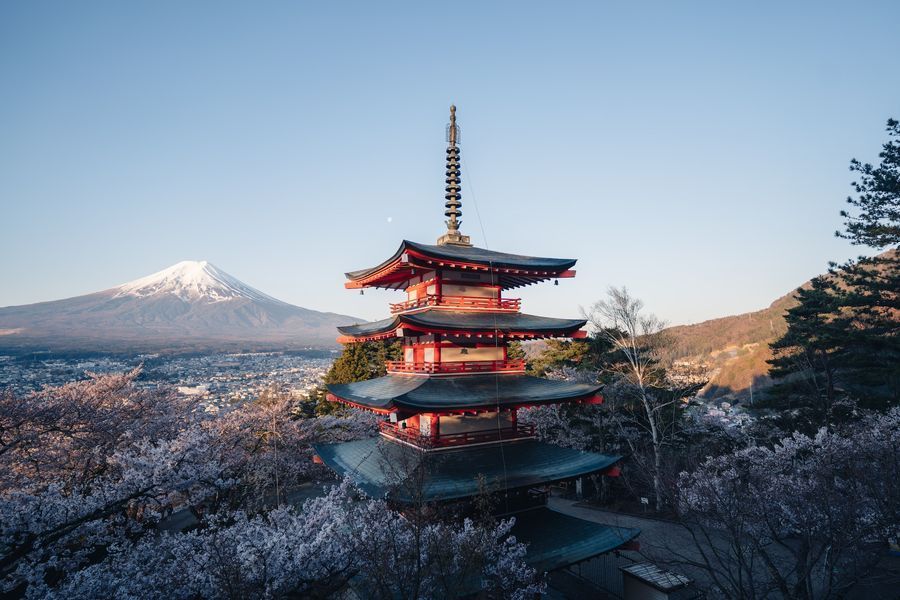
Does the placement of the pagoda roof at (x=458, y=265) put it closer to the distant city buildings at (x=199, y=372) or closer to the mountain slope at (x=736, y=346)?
the distant city buildings at (x=199, y=372)

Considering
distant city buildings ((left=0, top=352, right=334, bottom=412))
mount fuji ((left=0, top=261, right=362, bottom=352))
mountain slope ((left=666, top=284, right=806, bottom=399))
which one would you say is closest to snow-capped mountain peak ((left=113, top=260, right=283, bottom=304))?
mount fuji ((left=0, top=261, right=362, bottom=352))

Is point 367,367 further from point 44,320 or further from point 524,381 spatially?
point 44,320

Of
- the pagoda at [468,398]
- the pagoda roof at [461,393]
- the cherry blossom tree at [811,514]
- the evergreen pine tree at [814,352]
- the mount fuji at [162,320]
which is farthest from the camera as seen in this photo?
the mount fuji at [162,320]

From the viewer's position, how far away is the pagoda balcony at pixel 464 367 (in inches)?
594

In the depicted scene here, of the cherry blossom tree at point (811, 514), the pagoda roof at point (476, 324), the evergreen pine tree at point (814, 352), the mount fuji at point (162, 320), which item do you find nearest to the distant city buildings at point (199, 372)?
the mount fuji at point (162, 320)

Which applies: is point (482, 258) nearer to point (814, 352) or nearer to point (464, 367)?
point (464, 367)

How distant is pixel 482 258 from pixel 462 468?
7321 millimetres

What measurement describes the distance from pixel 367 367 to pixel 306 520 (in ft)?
91.7

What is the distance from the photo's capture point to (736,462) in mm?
21578

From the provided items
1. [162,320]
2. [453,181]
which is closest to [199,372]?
[162,320]

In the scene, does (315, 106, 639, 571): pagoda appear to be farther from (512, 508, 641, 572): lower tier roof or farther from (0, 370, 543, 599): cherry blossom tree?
(0, 370, 543, 599): cherry blossom tree

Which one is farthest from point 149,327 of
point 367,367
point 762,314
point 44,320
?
point 762,314

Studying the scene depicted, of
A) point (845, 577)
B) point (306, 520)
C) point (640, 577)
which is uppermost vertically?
point (306, 520)

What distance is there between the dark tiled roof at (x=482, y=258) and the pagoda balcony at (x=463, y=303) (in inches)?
62.0
